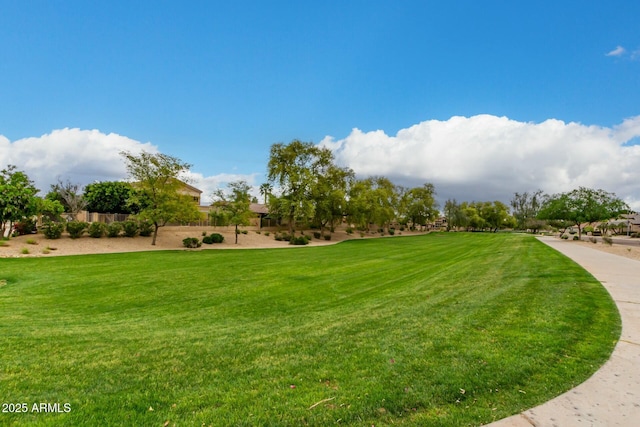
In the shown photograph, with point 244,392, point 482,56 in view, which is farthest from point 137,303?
point 482,56

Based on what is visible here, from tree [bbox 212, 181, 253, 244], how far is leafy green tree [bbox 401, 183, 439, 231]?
44.4 m

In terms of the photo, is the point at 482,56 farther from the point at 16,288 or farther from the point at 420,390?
the point at 16,288

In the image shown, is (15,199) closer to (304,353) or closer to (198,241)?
(198,241)

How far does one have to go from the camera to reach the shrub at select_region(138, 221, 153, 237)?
27.0 metres

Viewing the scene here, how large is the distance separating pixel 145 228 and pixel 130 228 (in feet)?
4.35

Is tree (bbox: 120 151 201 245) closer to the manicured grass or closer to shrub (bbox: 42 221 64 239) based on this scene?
shrub (bbox: 42 221 64 239)

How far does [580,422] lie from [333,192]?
123 feet

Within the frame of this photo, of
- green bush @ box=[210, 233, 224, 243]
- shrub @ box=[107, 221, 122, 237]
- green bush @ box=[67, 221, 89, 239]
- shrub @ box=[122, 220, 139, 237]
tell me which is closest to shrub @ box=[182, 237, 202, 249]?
green bush @ box=[210, 233, 224, 243]

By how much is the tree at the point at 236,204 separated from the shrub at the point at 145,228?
6248mm

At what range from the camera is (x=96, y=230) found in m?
24.0

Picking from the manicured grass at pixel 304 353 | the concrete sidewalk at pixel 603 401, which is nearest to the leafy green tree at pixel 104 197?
the manicured grass at pixel 304 353

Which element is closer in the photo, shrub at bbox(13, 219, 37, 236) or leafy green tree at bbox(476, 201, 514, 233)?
shrub at bbox(13, 219, 37, 236)

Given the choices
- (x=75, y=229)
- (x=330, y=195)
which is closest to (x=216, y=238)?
(x=75, y=229)

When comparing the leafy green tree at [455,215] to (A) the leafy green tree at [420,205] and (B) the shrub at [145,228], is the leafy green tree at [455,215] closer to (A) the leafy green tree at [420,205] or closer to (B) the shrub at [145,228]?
(A) the leafy green tree at [420,205]
